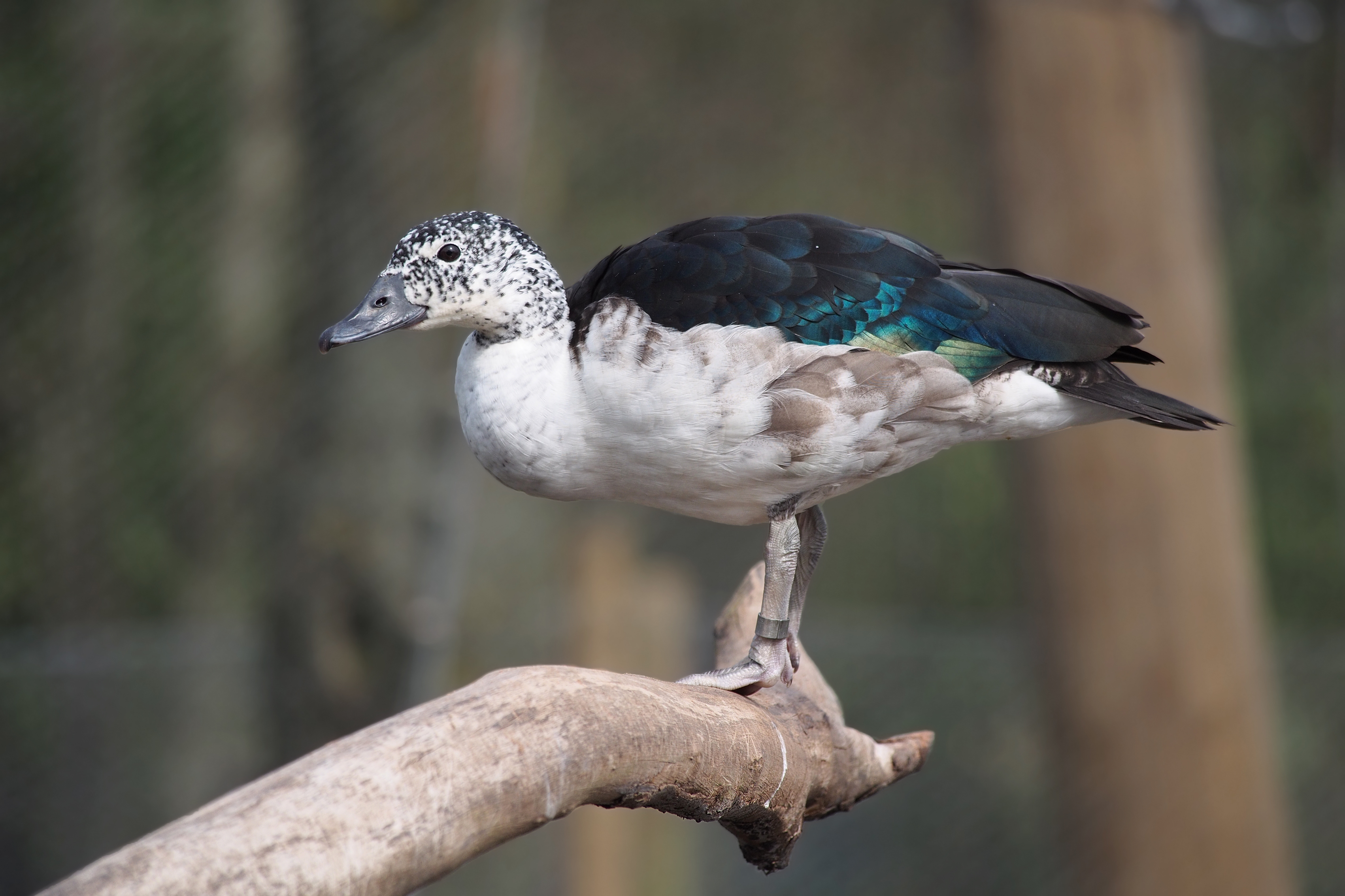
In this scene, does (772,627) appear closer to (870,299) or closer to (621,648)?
(870,299)

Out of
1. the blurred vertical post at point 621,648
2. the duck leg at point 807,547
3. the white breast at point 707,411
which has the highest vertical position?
the white breast at point 707,411

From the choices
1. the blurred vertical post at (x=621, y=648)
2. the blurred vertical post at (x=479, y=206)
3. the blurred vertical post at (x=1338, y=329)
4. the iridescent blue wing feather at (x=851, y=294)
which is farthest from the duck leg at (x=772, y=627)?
the blurred vertical post at (x=1338, y=329)

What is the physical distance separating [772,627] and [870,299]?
48 cm

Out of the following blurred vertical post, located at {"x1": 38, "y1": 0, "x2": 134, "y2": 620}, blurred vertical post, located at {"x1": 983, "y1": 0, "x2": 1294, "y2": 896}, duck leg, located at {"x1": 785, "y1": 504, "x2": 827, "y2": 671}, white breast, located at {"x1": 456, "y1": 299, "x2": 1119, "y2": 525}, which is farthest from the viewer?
blurred vertical post, located at {"x1": 38, "y1": 0, "x2": 134, "y2": 620}

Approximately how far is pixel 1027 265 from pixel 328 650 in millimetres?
1917

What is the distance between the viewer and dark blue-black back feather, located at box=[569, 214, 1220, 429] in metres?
1.71

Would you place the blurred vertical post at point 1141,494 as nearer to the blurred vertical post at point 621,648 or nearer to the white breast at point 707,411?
the blurred vertical post at point 621,648

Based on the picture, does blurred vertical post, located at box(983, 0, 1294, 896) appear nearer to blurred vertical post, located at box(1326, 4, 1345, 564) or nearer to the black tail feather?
the black tail feather

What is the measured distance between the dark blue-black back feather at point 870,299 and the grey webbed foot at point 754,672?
1.49ft

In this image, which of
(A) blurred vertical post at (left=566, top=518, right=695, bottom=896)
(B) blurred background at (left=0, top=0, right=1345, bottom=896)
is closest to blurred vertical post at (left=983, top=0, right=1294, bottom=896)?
(B) blurred background at (left=0, top=0, right=1345, bottom=896)

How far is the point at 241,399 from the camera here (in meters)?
5.25

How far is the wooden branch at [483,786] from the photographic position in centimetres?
106

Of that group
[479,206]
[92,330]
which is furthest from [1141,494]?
[92,330]

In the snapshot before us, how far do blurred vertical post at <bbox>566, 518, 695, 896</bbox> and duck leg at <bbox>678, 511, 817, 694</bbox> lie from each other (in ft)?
5.25
